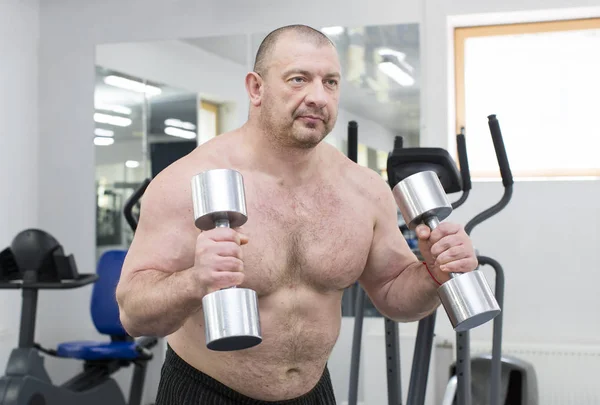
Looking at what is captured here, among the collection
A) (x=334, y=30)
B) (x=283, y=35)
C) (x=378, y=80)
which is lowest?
(x=283, y=35)

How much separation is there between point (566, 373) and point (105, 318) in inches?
100

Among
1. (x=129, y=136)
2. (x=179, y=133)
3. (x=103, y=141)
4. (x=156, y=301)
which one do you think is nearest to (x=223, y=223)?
(x=156, y=301)

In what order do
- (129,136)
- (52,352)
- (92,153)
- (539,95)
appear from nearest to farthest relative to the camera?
(52,352) → (539,95) → (129,136) → (92,153)

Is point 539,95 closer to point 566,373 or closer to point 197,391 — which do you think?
point 566,373

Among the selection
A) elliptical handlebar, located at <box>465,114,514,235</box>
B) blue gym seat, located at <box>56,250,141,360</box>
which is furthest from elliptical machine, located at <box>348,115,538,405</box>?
blue gym seat, located at <box>56,250,141,360</box>

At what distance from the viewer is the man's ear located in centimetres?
176

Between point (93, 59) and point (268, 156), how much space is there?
3.72 metres

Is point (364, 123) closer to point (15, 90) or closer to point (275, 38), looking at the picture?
point (15, 90)

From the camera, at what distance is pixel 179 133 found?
5008 millimetres

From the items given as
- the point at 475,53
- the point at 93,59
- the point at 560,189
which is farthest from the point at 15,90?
the point at 560,189

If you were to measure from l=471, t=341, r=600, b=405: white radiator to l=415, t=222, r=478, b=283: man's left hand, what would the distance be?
2729 mm

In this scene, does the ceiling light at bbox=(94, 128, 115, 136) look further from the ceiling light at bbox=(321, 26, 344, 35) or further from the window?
the window

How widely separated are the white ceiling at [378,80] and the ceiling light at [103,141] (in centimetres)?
160

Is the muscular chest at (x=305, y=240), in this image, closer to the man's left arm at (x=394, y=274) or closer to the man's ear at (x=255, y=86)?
the man's left arm at (x=394, y=274)
